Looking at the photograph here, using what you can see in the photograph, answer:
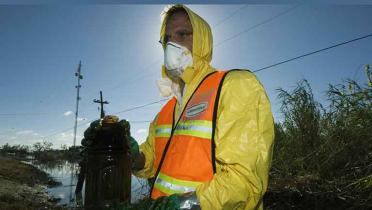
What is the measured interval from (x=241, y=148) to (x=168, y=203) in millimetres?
447

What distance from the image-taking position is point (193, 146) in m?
1.82

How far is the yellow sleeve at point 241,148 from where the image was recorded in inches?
59.7

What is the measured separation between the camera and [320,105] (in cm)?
803

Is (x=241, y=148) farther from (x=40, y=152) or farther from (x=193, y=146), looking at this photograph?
(x=40, y=152)

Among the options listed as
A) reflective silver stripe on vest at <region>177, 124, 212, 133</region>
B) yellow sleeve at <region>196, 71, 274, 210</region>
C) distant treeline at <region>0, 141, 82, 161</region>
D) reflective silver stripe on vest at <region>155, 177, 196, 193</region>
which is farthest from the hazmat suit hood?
distant treeline at <region>0, 141, 82, 161</region>

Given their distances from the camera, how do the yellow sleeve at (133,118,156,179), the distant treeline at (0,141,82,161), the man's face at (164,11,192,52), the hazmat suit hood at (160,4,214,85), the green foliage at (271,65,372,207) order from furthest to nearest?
the distant treeline at (0,141,82,161), the green foliage at (271,65,372,207), the yellow sleeve at (133,118,156,179), the man's face at (164,11,192,52), the hazmat suit hood at (160,4,214,85)

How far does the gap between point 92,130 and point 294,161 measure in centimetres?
591

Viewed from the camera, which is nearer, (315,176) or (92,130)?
(92,130)

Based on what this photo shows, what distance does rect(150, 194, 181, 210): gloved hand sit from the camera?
149cm

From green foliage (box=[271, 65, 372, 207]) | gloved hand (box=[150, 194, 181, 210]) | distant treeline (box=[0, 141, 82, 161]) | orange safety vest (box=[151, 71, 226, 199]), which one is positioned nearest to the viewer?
gloved hand (box=[150, 194, 181, 210])

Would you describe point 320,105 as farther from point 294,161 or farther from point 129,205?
point 129,205

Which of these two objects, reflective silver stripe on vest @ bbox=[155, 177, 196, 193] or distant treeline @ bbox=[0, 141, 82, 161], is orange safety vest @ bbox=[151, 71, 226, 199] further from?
distant treeline @ bbox=[0, 141, 82, 161]

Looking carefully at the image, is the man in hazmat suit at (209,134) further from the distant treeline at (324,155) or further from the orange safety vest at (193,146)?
the distant treeline at (324,155)

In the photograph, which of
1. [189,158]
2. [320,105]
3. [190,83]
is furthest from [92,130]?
[320,105]
